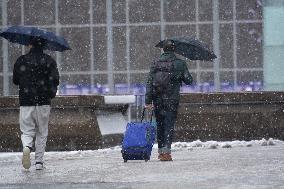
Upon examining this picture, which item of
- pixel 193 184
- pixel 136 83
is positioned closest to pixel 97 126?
pixel 193 184

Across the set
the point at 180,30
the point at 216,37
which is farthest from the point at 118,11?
the point at 216,37

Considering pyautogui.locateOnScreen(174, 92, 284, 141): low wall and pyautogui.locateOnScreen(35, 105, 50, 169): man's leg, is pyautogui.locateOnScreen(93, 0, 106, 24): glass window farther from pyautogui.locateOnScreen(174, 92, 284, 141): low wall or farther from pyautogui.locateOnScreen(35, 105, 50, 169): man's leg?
pyautogui.locateOnScreen(35, 105, 50, 169): man's leg

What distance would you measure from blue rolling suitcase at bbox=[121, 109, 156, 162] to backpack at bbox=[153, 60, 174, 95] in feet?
1.92

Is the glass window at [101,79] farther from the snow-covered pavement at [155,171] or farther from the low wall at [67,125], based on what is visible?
the snow-covered pavement at [155,171]

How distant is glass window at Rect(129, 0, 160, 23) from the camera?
1259 inches

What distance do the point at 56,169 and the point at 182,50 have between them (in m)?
3.09

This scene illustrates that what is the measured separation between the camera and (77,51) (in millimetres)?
32094

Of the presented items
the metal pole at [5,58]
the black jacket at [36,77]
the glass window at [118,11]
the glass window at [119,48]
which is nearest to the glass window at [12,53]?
the metal pole at [5,58]

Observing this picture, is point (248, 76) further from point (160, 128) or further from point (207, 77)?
point (160, 128)

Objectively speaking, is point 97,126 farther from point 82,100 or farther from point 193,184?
point 193,184

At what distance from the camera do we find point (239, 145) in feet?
64.2

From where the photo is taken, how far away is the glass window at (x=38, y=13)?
32094mm

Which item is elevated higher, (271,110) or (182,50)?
(182,50)

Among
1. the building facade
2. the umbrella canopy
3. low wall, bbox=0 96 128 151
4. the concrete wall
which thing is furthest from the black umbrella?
the building facade
